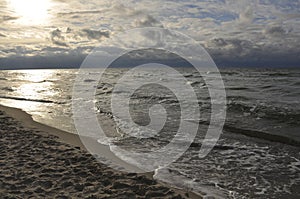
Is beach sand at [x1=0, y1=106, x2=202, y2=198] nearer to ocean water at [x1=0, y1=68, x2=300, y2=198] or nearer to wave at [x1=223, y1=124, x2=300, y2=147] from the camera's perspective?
ocean water at [x1=0, y1=68, x2=300, y2=198]

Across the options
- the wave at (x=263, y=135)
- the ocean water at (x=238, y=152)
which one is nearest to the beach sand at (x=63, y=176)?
the ocean water at (x=238, y=152)

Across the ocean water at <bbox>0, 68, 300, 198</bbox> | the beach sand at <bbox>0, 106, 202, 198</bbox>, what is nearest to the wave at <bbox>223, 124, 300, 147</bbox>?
the ocean water at <bbox>0, 68, 300, 198</bbox>

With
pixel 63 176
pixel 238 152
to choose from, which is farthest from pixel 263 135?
pixel 63 176

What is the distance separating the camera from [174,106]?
669 inches

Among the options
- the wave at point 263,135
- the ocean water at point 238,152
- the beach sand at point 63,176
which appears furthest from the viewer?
the wave at point 263,135

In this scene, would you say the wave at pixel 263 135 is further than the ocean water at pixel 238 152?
Yes

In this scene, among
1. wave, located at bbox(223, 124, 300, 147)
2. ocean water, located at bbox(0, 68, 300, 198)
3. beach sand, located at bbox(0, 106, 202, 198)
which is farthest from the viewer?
wave, located at bbox(223, 124, 300, 147)

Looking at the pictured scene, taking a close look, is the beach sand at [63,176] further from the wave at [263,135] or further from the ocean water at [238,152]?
the wave at [263,135]

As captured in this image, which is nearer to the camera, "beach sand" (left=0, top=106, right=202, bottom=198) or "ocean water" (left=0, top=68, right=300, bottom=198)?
"beach sand" (left=0, top=106, right=202, bottom=198)

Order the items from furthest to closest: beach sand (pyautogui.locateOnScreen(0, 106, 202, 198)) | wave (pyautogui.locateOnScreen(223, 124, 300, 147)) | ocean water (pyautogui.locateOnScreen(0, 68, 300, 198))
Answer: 1. wave (pyautogui.locateOnScreen(223, 124, 300, 147))
2. ocean water (pyautogui.locateOnScreen(0, 68, 300, 198))
3. beach sand (pyautogui.locateOnScreen(0, 106, 202, 198))

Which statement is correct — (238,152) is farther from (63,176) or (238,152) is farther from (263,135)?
(63,176)

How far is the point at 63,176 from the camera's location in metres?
5.48

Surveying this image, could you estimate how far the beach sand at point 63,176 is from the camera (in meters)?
4.80

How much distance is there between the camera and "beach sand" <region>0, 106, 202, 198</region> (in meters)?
4.80
